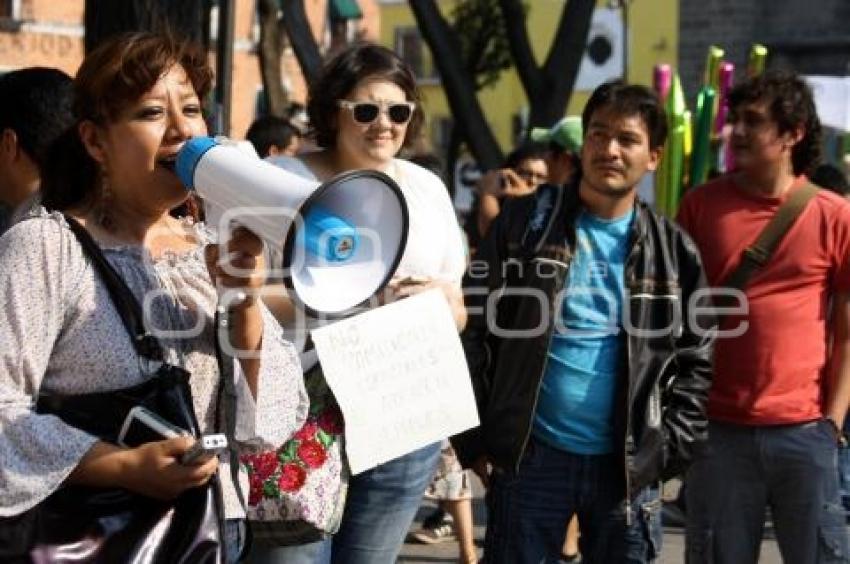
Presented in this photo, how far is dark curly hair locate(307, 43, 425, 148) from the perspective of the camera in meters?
4.09

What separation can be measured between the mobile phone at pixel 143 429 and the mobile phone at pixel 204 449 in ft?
0.21

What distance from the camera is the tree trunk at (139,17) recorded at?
18.1 ft

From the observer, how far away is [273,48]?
17.0m

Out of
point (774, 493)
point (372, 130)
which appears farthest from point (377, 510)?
point (774, 493)

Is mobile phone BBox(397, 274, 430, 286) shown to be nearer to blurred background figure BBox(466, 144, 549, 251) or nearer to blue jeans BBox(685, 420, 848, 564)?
blue jeans BBox(685, 420, 848, 564)

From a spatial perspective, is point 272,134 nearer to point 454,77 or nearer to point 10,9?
point 454,77

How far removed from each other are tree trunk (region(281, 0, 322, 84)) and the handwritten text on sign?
330 inches

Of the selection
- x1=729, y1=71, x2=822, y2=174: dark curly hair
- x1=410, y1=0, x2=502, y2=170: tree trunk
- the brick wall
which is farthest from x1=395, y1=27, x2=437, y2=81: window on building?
x1=729, y1=71, x2=822, y2=174: dark curly hair

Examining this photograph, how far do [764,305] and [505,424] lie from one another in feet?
3.28

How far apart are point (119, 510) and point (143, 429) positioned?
13 centimetres

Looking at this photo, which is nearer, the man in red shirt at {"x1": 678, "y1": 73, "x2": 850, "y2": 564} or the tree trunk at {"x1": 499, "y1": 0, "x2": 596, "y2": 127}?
the man in red shirt at {"x1": 678, "y1": 73, "x2": 850, "y2": 564}

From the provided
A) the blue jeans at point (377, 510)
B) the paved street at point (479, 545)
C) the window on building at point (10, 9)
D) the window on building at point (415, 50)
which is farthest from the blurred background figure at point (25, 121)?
the window on building at point (415, 50)

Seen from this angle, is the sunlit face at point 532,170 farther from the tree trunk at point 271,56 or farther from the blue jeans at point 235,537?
the tree trunk at point 271,56

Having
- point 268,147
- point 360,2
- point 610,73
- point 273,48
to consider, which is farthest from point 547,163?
point 610,73
